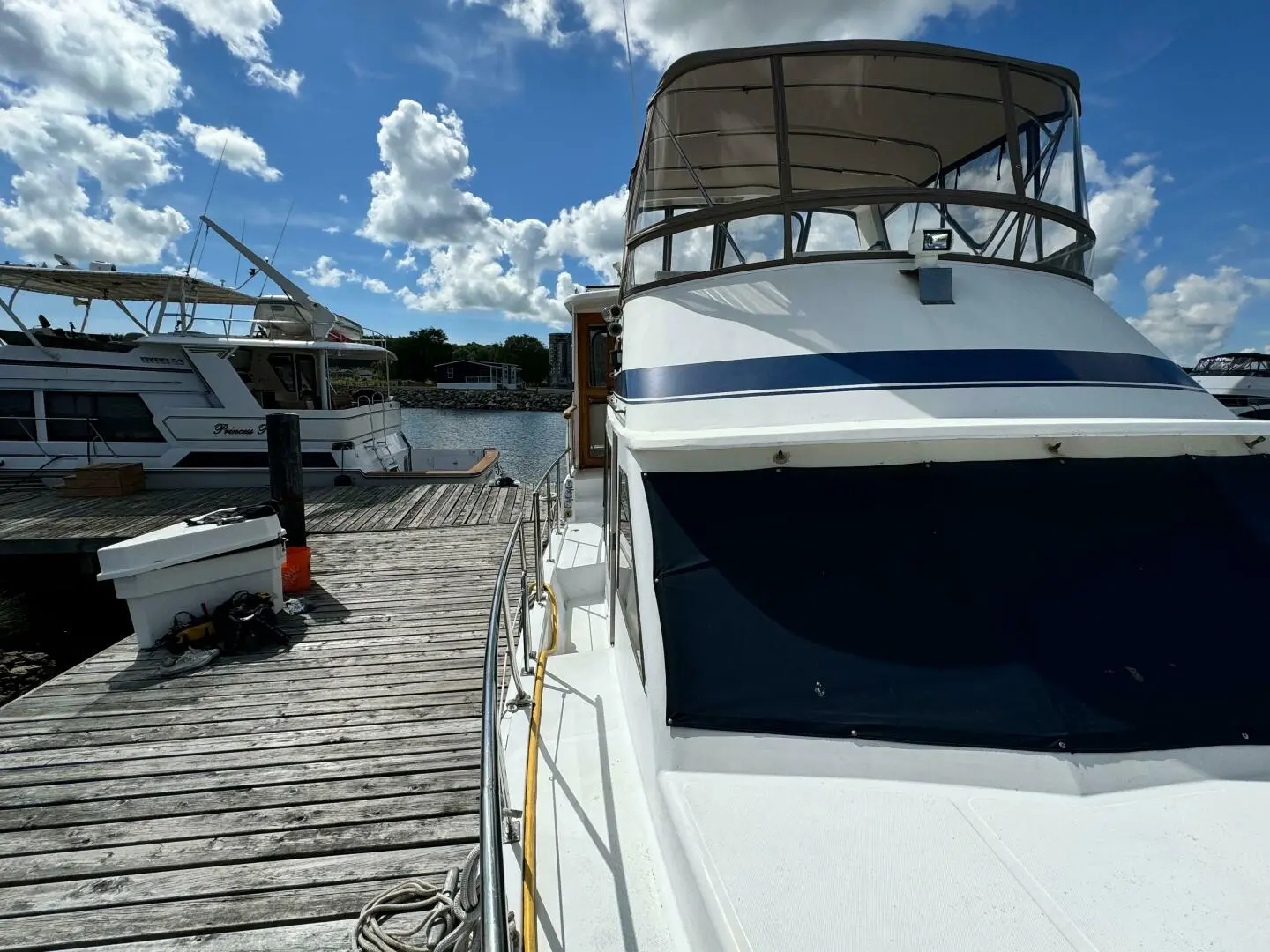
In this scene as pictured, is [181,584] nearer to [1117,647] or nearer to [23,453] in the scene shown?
[1117,647]

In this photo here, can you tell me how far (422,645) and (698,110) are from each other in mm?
5057

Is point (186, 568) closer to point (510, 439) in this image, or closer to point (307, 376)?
point (307, 376)

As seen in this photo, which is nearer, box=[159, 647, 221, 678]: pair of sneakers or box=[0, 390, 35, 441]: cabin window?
box=[159, 647, 221, 678]: pair of sneakers

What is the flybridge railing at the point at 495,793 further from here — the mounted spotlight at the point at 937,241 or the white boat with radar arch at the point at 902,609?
the mounted spotlight at the point at 937,241

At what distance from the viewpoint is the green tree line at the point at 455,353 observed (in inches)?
3597

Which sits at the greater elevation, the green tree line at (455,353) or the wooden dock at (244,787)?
the green tree line at (455,353)

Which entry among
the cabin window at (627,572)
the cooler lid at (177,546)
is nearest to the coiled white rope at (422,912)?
the cabin window at (627,572)

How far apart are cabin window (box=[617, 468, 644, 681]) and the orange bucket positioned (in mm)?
5668

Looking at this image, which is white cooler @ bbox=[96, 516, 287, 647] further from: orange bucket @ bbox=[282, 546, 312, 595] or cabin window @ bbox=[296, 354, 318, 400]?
cabin window @ bbox=[296, 354, 318, 400]

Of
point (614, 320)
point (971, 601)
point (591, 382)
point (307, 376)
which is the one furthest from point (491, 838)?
point (307, 376)

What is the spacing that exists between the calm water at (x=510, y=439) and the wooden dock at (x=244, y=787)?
13585 millimetres

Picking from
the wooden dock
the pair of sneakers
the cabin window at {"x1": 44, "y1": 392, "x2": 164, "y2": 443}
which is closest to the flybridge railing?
the wooden dock

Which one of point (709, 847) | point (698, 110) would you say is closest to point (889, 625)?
point (709, 847)

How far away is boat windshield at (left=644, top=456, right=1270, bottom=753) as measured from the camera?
1.77 metres
